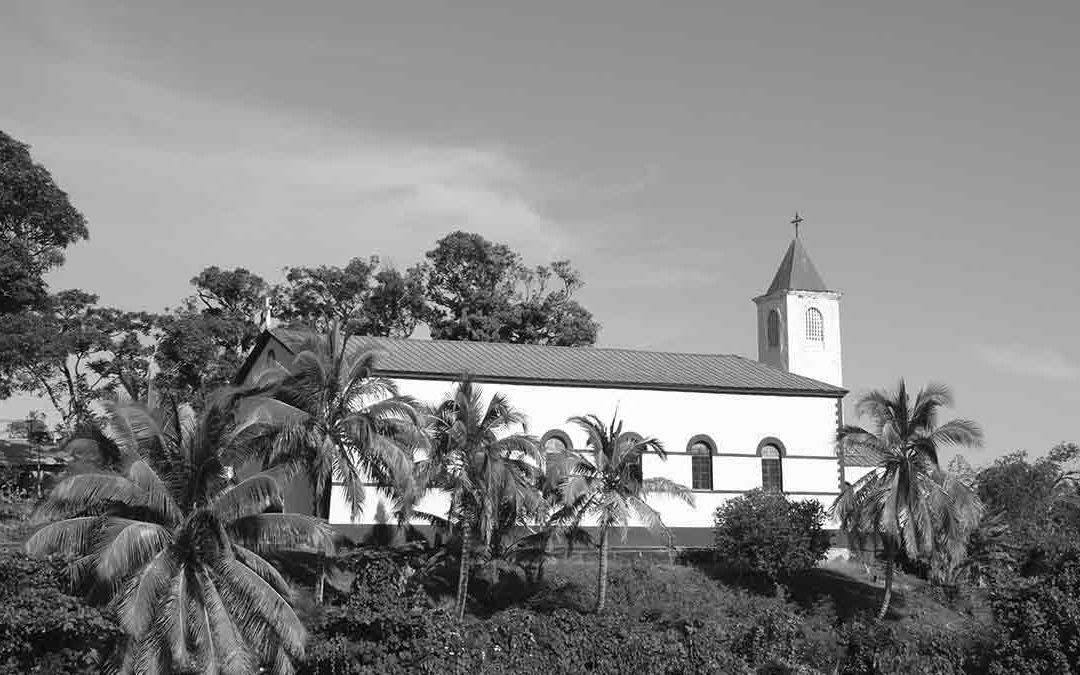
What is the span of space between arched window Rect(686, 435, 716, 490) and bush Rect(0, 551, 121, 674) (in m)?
22.2

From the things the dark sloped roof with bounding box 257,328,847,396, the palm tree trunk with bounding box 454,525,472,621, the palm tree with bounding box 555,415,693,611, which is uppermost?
the dark sloped roof with bounding box 257,328,847,396

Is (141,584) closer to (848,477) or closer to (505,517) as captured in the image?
(505,517)

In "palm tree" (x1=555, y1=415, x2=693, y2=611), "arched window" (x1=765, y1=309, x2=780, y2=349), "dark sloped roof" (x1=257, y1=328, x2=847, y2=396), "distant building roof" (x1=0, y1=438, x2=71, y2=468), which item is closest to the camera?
"palm tree" (x1=555, y1=415, x2=693, y2=611)

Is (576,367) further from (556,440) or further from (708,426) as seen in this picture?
(708,426)

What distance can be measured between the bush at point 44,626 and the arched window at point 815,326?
121ft

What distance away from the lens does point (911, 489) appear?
37.4m

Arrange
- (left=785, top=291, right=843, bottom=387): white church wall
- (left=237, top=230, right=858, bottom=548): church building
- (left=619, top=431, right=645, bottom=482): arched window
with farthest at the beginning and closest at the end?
1. (left=785, top=291, right=843, bottom=387): white church wall
2. (left=237, top=230, right=858, bottom=548): church building
3. (left=619, top=431, right=645, bottom=482): arched window

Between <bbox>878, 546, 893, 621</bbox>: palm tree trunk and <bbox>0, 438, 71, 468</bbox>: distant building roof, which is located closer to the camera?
<bbox>878, 546, 893, 621</bbox>: palm tree trunk

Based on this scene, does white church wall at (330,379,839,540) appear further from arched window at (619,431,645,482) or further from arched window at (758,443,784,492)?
arched window at (619,431,645,482)

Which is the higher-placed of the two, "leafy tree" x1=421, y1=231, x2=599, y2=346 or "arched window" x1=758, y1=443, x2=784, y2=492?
"leafy tree" x1=421, y1=231, x2=599, y2=346

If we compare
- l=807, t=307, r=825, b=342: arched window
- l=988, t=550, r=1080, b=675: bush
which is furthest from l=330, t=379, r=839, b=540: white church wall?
l=988, t=550, r=1080, b=675: bush

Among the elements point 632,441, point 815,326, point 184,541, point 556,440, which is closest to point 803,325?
point 815,326

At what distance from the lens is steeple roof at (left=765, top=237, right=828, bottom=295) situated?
55.4m

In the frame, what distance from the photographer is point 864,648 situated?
100ft
